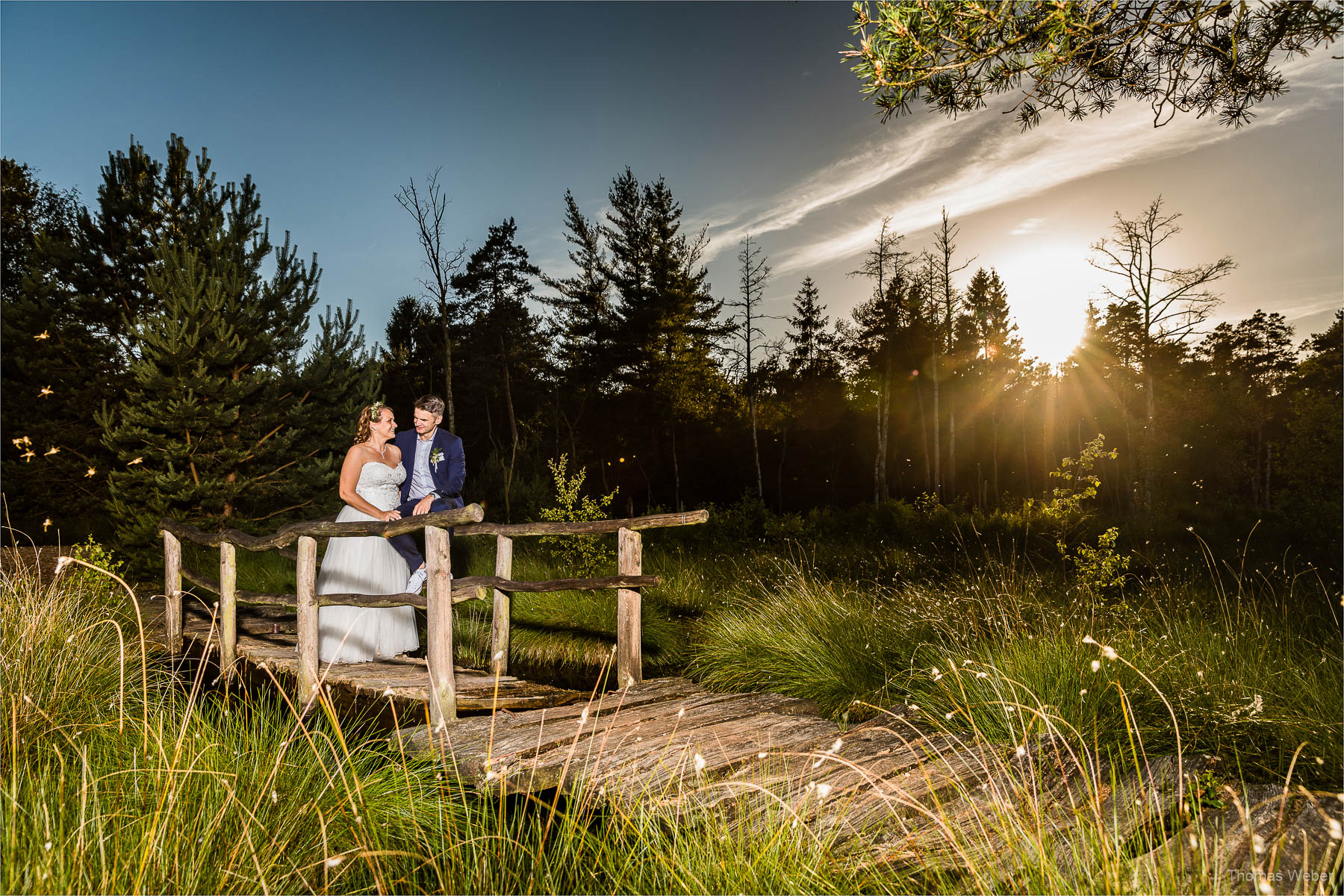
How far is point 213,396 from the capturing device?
1155 cm

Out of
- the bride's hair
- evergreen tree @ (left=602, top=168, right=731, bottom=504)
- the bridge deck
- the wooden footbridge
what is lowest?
the bridge deck

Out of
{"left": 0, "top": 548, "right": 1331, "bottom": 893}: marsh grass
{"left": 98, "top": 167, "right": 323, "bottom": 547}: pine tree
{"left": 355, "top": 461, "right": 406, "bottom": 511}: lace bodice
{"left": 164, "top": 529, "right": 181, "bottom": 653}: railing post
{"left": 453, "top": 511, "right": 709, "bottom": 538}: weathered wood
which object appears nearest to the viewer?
{"left": 0, "top": 548, "right": 1331, "bottom": 893}: marsh grass

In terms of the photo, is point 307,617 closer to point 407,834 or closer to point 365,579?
point 365,579

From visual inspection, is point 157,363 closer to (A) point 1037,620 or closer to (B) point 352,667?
(B) point 352,667

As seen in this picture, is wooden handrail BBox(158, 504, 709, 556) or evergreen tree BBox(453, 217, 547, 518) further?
evergreen tree BBox(453, 217, 547, 518)

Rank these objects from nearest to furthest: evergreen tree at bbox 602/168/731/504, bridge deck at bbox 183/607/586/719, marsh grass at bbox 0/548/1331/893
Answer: marsh grass at bbox 0/548/1331/893 < bridge deck at bbox 183/607/586/719 < evergreen tree at bbox 602/168/731/504

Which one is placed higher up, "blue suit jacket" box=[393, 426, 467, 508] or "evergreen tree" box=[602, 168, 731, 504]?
"evergreen tree" box=[602, 168, 731, 504]

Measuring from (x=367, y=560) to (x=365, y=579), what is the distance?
167mm

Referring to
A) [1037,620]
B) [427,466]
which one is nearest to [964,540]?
[1037,620]

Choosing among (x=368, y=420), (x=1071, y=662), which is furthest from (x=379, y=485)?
(x=1071, y=662)

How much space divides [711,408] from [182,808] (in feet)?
81.6

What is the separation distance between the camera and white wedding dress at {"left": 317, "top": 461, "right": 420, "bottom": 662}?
238 inches

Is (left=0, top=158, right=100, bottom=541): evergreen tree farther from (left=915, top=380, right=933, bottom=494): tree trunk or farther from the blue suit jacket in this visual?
(left=915, top=380, right=933, bottom=494): tree trunk

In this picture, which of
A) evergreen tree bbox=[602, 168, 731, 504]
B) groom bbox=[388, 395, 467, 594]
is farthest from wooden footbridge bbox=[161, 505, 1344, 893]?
evergreen tree bbox=[602, 168, 731, 504]
